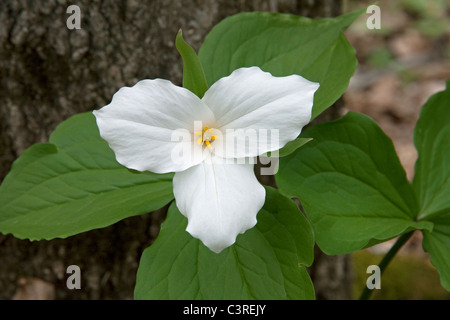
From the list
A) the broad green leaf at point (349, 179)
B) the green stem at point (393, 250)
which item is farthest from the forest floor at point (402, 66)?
the broad green leaf at point (349, 179)

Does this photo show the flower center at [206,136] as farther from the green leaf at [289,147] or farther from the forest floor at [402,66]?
the forest floor at [402,66]

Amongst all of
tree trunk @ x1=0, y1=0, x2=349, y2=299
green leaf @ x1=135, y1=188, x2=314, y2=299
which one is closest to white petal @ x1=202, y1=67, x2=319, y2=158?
Answer: green leaf @ x1=135, y1=188, x2=314, y2=299

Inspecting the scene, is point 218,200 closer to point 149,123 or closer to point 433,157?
point 149,123

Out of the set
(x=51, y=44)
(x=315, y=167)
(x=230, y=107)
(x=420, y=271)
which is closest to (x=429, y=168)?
(x=315, y=167)

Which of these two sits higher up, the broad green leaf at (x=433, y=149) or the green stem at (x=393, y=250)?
the broad green leaf at (x=433, y=149)

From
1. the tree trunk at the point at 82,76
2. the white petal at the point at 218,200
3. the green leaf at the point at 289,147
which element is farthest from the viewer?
the tree trunk at the point at 82,76

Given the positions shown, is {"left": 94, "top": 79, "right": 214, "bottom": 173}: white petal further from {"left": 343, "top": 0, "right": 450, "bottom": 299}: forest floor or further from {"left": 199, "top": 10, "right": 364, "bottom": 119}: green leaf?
{"left": 343, "top": 0, "right": 450, "bottom": 299}: forest floor
